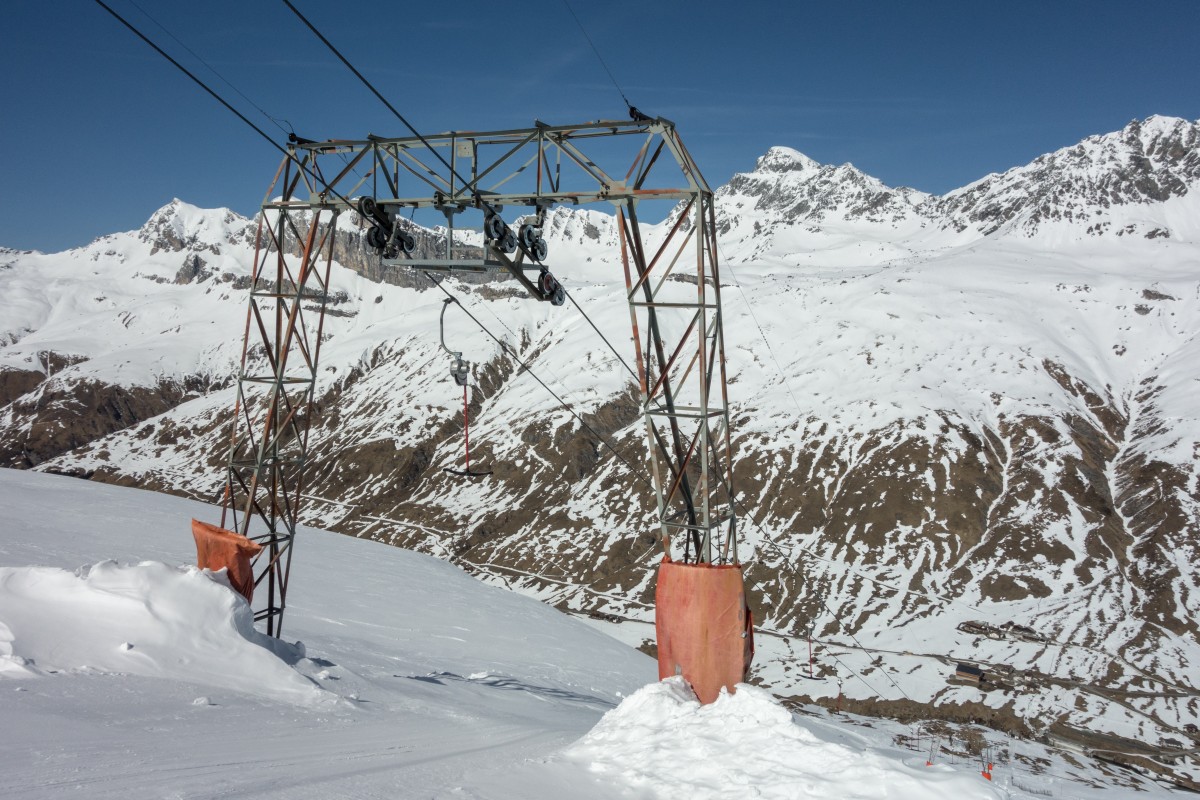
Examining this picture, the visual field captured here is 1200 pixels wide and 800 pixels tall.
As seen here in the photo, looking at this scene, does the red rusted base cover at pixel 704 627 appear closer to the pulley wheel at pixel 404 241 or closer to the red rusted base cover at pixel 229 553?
the red rusted base cover at pixel 229 553

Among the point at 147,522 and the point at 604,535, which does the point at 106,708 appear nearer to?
the point at 147,522

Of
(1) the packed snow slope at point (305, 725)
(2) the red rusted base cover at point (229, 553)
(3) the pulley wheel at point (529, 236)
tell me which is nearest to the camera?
(1) the packed snow slope at point (305, 725)

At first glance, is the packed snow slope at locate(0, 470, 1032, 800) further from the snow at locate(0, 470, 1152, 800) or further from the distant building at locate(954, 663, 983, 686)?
the distant building at locate(954, 663, 983, 686)

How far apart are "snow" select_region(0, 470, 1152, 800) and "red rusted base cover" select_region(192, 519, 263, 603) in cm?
112

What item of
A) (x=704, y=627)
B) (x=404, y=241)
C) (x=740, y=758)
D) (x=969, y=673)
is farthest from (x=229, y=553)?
(x=969, y=673)

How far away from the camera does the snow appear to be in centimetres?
818

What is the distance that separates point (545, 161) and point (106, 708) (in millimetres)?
12427

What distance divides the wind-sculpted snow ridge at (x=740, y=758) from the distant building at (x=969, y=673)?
71.4 meters

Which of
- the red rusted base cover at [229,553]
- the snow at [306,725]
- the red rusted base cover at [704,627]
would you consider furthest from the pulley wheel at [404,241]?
the red rusted base cover at [704,627]

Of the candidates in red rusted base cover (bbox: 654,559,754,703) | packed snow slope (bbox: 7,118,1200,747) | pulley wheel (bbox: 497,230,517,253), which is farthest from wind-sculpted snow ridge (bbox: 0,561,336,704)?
packed snow slope (bbox: 7,118,1200,747)

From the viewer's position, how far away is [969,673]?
74.0m

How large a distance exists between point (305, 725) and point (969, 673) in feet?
253

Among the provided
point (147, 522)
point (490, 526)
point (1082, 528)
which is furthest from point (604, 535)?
point (147, 522)

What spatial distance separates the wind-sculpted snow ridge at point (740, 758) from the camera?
891 cm
